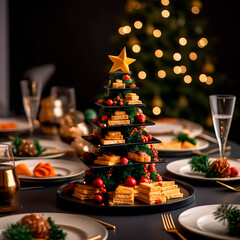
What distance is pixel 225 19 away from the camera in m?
6.46

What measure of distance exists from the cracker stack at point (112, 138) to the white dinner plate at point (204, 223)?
1.15ft

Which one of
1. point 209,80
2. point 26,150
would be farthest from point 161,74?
point 26,150

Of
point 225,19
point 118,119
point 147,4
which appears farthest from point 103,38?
point 118,119

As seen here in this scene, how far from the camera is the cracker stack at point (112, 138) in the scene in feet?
5.41

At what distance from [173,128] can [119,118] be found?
55.0 inches

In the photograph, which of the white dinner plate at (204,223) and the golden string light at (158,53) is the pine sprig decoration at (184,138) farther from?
the golden string light at (158,53)

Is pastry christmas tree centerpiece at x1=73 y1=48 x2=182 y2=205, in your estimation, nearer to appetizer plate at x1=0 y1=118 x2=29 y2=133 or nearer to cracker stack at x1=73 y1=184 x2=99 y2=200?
cracker stack at x1=73 y1=184 x2=99 y2=200

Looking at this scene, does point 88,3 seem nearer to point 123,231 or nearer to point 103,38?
point 103,38

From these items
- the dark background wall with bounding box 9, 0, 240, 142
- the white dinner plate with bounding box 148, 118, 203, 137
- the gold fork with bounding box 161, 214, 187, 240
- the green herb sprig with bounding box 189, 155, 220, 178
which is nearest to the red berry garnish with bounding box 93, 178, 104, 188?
the gold fork with bounding box 161, 214, 187, 240

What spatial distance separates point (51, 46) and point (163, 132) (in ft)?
13.0

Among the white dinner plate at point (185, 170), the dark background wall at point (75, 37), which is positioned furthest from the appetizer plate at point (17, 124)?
the dark background wall at point (75, 37)

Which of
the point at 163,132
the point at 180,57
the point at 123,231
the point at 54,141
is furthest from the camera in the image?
the point at 180,57

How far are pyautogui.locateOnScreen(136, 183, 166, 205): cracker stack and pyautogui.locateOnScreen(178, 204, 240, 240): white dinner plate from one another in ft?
0.47

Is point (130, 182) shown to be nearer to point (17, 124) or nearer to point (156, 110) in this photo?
point (17, 124)
